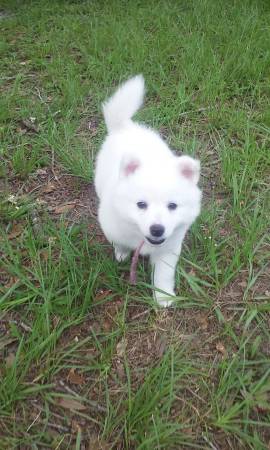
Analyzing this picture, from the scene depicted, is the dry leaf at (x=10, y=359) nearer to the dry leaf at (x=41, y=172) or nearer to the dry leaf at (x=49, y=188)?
the dry leaf at (x=49, y=188)

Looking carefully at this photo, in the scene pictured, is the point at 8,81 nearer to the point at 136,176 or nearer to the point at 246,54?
the point at 246,54

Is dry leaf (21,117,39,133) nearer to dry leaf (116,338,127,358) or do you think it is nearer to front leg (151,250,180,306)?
front leg (151,250,180,306)

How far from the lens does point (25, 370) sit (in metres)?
1.60

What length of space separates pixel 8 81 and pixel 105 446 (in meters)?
2.79

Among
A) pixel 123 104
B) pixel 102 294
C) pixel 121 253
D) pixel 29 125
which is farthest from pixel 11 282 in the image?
pixel 29 125

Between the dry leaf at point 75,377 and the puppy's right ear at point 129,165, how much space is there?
78 centimetres

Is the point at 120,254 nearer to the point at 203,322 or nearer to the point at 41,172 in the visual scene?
the point at 203,322

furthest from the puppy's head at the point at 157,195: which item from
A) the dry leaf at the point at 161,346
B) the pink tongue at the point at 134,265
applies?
the dry leaf at the point at 161,346

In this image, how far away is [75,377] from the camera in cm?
168

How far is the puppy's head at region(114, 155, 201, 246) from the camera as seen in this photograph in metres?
1.59

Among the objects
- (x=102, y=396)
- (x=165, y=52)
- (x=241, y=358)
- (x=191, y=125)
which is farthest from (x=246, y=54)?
(x=102, y=396)

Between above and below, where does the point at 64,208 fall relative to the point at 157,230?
below

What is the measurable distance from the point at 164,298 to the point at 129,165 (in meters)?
0.61

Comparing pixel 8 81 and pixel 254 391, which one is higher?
pixel 8 81
